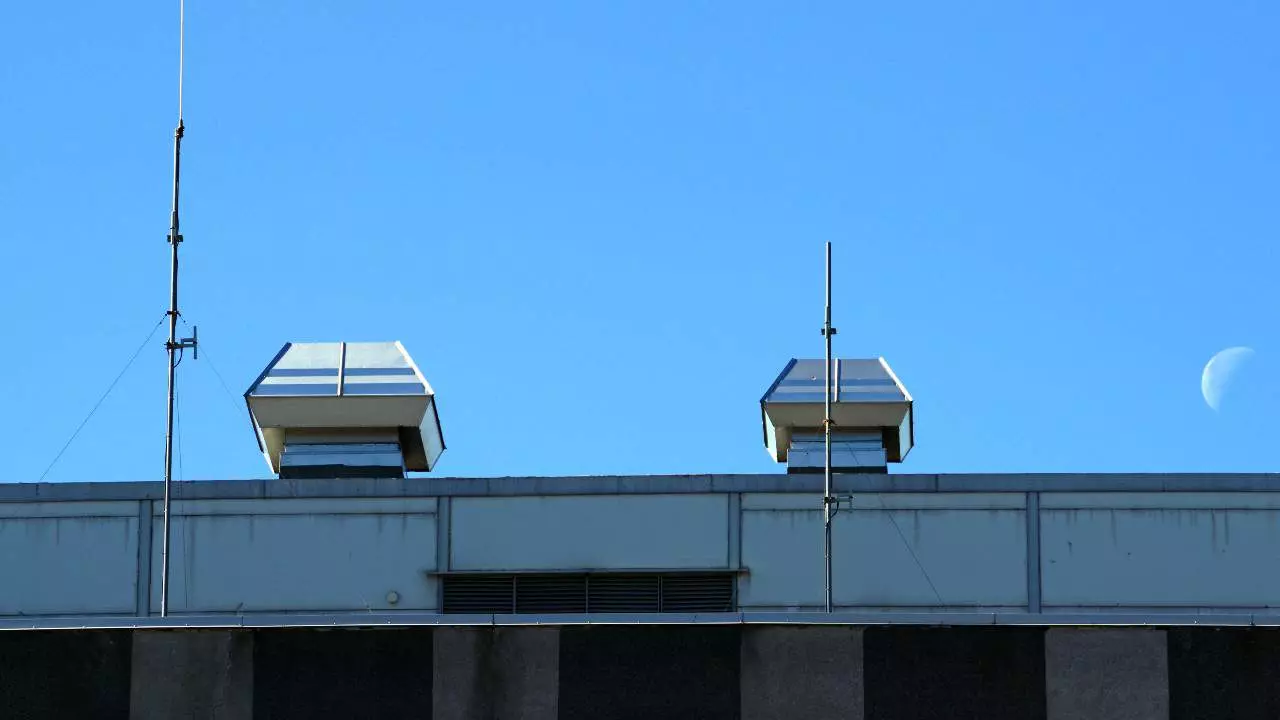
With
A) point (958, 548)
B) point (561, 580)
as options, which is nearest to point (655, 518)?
point (561, 580)

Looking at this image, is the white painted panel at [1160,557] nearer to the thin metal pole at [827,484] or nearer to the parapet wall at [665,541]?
the parapet wall at [665,541]

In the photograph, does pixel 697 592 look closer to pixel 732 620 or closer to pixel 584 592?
pixel 584 592

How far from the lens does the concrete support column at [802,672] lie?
19.9 metres

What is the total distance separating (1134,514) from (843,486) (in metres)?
3.83

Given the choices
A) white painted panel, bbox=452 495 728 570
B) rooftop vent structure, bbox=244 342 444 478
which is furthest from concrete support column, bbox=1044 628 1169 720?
rooftop vent structure, bbox=244 342 444 478

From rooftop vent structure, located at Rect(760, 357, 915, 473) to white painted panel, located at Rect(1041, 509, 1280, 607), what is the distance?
9.09 feet

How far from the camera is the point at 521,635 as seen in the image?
20.2 meters

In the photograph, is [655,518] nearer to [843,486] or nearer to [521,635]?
[843,486]

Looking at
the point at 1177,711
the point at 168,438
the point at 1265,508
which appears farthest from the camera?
the point at 1265,508

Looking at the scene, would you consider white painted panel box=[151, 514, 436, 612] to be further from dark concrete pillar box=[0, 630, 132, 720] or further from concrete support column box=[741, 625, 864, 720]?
concrete support column box=[741, 625, 864, 720]

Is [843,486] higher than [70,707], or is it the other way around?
[843,486]

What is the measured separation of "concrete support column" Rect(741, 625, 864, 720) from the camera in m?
19.9

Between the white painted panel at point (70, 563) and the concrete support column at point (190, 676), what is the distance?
1153 cm

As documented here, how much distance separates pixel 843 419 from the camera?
3291 cm
